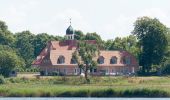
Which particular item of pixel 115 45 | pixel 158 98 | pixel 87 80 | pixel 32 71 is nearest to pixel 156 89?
→ pixel 158 98

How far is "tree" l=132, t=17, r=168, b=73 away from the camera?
111 meters

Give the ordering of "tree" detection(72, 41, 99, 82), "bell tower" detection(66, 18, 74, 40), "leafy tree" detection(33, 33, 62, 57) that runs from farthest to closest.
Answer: "leafy tree" detection(33, 33, 62, 57) → "bell tower" detection(66, 18, 74, 40) → "tree" detection(72, 41, 99, 82)

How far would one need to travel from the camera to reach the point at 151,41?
4377 inches

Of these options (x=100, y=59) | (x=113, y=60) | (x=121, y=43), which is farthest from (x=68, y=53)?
(x=121, y=43)

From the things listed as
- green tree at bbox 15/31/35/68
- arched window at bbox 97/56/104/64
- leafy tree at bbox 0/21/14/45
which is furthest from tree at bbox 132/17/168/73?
leafy tree at bbox 0/21/14/45

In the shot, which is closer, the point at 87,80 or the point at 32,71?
the point at 87,80

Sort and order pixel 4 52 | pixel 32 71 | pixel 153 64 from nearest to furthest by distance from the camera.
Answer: pixel 4 52 → pixel 153 64 → pixel 32 71

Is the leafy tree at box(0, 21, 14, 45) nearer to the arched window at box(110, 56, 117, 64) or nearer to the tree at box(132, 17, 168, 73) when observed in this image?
the arched window at box(110, 56, 117, 64)

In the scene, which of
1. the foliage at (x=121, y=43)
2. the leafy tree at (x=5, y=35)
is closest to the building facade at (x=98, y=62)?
the foliage at (x=121, y=43)

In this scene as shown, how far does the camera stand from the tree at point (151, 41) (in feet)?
364

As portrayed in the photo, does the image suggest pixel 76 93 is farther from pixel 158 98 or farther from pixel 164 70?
pixel 164 70

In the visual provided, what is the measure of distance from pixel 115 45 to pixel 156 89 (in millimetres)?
63873

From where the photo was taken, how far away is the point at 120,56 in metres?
112

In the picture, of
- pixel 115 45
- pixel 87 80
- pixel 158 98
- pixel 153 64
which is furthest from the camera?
pixel 115 45
